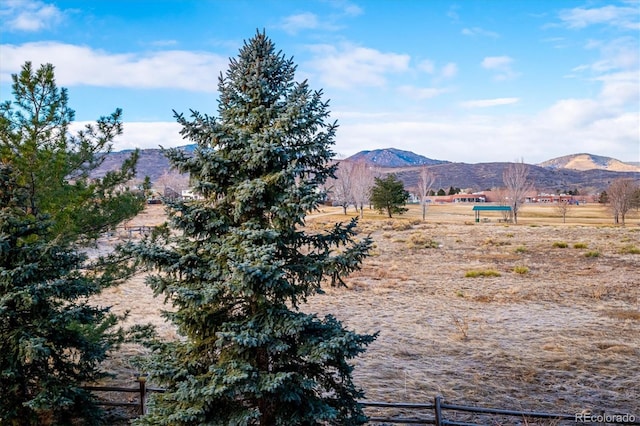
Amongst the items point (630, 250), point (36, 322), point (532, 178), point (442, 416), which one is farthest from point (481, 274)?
point (532, 178)

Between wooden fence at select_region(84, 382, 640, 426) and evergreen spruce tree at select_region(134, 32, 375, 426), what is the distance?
9.32ft

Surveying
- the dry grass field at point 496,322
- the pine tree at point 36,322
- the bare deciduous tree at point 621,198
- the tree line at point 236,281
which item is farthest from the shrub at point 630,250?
the pine tree at point 36,322

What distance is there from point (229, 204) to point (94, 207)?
15.3ft

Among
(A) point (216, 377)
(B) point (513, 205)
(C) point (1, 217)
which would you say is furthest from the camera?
(B) point (513, 205)

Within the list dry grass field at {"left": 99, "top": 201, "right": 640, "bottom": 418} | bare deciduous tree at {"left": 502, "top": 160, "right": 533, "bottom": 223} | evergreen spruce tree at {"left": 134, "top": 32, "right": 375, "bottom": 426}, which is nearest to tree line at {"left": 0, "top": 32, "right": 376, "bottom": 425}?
evergreen spruce tree at {"left": 134, "top": 32, "right": 375, "bottom": 426}

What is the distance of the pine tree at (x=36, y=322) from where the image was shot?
659cm

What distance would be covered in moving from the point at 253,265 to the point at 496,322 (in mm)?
14575

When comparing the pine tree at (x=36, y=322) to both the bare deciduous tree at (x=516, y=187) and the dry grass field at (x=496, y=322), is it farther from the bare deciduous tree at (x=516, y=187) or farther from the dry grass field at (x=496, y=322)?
the bare deciduous tree at (x=516, y=187)

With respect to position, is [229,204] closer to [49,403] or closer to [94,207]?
[49,403]

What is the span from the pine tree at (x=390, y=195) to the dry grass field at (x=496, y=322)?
2593 centimetres

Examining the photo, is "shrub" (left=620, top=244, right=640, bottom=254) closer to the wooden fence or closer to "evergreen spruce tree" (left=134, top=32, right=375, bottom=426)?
the wooden fence

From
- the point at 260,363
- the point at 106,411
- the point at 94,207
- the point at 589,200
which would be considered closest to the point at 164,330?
the point at 106,411

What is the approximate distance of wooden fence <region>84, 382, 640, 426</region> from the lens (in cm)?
791

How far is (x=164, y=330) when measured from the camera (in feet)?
51.7
